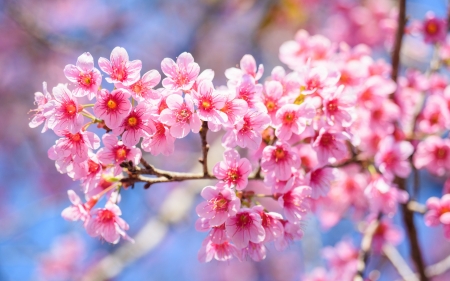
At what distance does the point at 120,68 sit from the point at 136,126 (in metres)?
0.24

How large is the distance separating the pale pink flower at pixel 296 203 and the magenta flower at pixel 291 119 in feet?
0.73

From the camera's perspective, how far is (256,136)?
1.77m

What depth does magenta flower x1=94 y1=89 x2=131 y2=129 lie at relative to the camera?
163 cm

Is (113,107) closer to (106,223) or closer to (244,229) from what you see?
(106,223)

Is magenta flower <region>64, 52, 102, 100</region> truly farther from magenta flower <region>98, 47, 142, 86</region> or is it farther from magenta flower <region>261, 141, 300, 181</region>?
magenta flower <region>261, 141, 300, 181</region>

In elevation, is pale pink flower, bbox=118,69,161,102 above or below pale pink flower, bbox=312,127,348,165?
above

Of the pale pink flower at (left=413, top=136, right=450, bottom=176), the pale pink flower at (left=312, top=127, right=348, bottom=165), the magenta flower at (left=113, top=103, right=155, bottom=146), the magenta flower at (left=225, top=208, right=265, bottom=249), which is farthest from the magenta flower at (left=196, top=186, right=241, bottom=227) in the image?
the pale pink flower at (left=413, top=136, right=450, bottom=176)

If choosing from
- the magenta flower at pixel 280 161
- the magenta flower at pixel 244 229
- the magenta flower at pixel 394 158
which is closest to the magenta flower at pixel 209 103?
the magenta flower at pixel 280 161

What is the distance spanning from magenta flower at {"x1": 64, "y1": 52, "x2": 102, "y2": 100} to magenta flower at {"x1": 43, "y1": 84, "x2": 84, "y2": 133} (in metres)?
0.04

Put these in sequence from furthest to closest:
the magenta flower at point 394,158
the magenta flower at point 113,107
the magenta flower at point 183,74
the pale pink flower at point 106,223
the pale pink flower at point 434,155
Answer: the pale pink flower at point 434,155
the magenta flower at point 394,158
the pale pink flower at point 106,223
the magenta flower at point 183,74
the magenta flower at point 113,107

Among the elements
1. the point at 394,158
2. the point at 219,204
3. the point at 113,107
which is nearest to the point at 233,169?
the point at 219,204

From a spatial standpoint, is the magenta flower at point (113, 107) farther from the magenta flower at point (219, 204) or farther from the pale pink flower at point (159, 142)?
the magenta flower at point (219, 204)

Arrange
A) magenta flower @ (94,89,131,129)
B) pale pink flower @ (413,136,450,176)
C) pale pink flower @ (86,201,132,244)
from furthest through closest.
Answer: pale pink flower @ (413,136,450,176), pale pink flower @ (86,201,132,244), magenta flower @ (94,89,131,129)

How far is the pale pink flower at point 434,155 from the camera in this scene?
254cm
